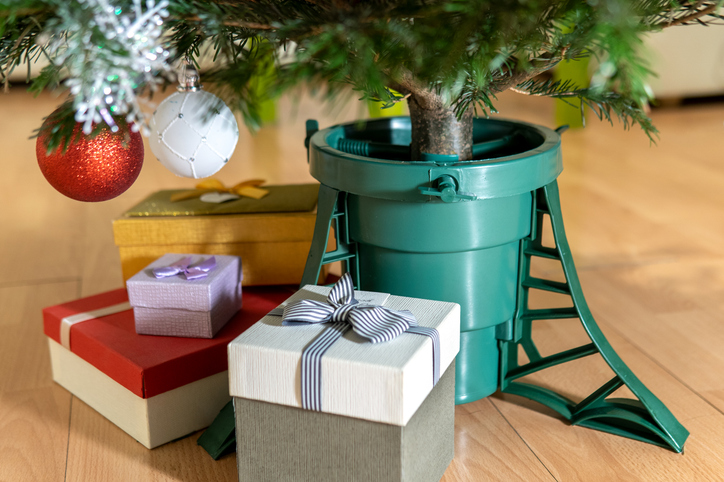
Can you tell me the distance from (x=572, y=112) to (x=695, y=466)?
2249mm

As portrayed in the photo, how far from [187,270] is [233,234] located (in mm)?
172

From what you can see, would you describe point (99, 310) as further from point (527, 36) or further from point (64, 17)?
point (527, 36)

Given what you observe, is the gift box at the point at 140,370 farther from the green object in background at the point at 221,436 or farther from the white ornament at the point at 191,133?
the white ornament at the point at 191,133

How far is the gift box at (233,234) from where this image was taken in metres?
1.01

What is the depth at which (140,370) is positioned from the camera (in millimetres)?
778

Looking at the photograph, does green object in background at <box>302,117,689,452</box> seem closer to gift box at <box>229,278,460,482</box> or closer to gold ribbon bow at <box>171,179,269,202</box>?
gift box at <box>229,278,460,482</box>

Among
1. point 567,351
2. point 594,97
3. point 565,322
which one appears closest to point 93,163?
point 594,97

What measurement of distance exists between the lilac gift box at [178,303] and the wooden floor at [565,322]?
0.14 metres

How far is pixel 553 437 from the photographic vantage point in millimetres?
823

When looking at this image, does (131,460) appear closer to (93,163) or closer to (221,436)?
(221,436)

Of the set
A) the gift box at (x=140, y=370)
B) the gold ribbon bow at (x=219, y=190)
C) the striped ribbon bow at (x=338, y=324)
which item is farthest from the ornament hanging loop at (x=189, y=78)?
the gold ribbon bow at (x=219, y=190)

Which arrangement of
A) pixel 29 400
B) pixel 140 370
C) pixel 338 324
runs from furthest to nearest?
1. pixel 29 400
2. pixel 140 370
3. pixel 338 324

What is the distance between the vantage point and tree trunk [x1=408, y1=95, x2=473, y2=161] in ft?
2.59

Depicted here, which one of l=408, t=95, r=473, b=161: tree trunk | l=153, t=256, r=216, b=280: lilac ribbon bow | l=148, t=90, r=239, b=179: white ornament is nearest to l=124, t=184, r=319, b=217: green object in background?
l=153, t=256, r=216, b=280: lilac ribbon bow
